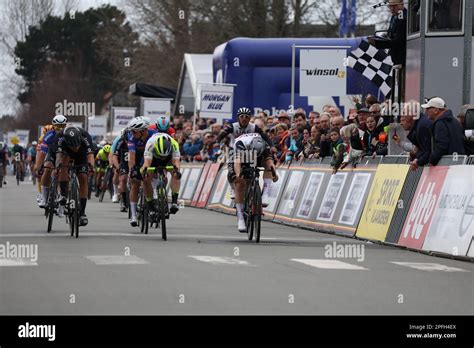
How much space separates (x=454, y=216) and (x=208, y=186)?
680 inches

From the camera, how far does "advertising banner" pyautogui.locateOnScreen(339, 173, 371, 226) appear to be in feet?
66.0

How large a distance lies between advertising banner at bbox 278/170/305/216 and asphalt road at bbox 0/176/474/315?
3941 mm

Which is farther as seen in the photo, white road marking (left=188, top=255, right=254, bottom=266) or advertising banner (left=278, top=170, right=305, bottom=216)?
advertising banner (left=278, top=170, right=305, bottom=216)

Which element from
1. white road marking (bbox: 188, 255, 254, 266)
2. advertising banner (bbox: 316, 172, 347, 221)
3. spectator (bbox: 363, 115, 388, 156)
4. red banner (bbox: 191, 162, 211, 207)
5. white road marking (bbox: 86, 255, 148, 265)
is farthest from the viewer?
red banner (bbox: 191, 162, 211, 207)

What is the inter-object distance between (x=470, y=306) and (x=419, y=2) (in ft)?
33.6

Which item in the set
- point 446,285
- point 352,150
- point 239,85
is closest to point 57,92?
point 239,85

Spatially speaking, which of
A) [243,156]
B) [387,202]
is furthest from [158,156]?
[387,202]

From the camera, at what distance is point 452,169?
54.6 ft

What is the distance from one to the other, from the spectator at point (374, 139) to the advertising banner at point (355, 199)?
56cm

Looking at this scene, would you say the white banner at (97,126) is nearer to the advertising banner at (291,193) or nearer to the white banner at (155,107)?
the white banner at (155,107)

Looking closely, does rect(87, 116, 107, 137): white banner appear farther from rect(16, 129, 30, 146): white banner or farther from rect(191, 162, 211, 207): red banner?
rect(16, 129, 30, 146): white banner

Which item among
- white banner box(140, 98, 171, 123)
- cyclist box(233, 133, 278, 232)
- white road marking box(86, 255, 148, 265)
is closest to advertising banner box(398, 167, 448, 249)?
cyclist box(233, 133, 278, 232)

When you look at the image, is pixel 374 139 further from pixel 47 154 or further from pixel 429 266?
pixel 429 266

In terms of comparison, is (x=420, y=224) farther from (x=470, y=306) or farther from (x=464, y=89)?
(x=470, y=306)
